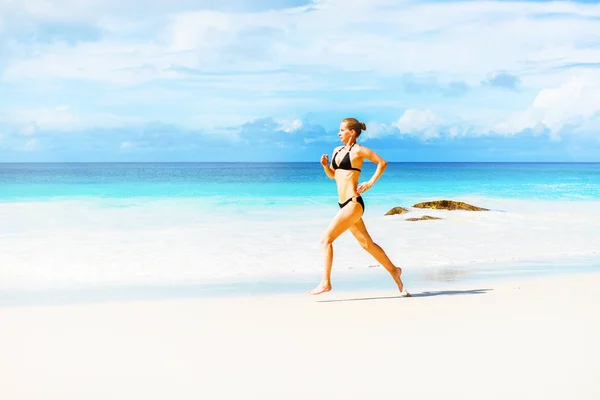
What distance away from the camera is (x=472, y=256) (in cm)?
1105

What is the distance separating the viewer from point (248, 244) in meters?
12.9

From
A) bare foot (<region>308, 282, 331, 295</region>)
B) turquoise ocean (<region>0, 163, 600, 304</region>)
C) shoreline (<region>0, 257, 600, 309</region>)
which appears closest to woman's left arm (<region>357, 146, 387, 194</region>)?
bare foot (<region>308, 282, 331, 295</region>)

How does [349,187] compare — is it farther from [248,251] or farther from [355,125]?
[248,251]

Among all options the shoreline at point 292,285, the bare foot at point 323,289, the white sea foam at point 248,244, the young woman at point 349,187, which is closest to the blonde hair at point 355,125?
the young woman at point 349,187

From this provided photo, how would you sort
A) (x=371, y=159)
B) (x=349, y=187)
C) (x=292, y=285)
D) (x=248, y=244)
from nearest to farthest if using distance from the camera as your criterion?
(x=371, y=159) < (x=349, y=187) < (x=292, y=285) < (x=248, y=244)

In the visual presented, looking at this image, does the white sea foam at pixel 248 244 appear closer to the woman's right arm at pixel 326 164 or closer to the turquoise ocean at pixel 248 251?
the turquoise ocean at pixel 248 251

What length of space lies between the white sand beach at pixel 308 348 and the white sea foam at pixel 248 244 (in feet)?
8.21

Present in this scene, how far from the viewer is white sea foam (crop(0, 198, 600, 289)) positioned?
9648 millimetres

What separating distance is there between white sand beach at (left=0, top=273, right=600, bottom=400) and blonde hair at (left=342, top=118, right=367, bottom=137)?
1696 millimetres

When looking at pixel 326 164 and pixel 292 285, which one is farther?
pixel 292 285

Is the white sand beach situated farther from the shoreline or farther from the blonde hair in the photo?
the blonde hair

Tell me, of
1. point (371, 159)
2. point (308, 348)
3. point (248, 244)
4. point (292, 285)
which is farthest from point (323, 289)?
point (248, 244)

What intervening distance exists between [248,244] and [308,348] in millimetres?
7772

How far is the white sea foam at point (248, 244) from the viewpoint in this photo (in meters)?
9.65
